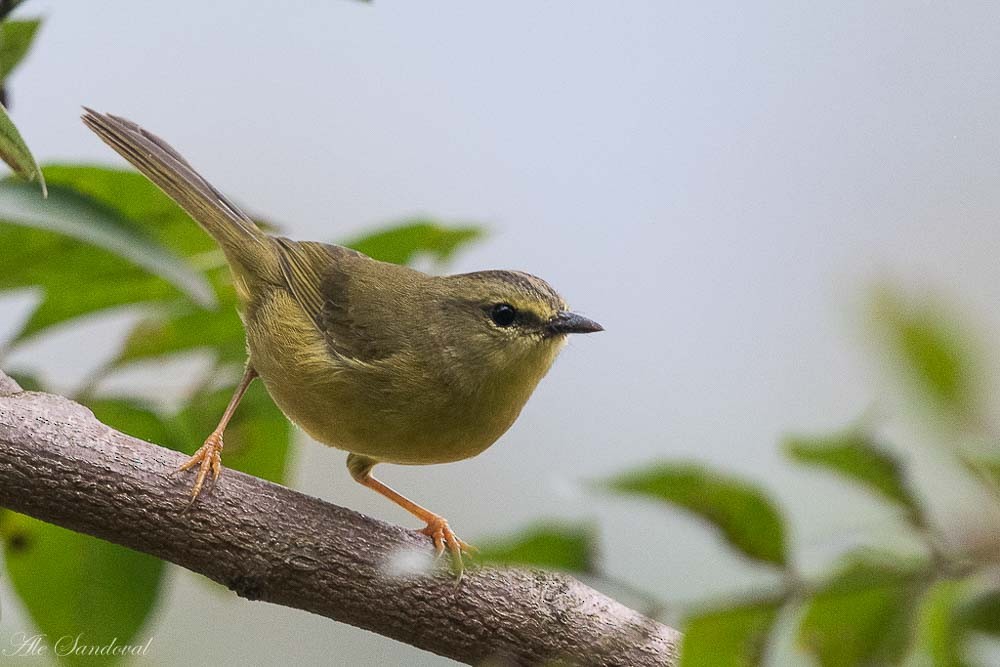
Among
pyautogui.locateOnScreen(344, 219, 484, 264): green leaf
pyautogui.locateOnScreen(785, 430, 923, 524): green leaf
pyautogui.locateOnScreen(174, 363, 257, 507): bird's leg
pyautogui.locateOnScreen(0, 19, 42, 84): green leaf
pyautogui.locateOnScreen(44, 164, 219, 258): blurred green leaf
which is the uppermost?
pyautogui.locateOnScreen(344, 219, 484, 264): green leaf

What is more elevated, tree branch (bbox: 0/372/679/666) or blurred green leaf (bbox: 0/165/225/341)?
blurred green leaf (bbox: 0/165/225/341)

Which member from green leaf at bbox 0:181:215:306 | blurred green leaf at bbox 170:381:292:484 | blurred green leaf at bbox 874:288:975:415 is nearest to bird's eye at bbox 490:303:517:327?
blurred green leaf at bbox 170:381:292:484

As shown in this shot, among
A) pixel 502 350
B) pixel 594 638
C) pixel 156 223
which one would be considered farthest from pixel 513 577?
pixel 156 223

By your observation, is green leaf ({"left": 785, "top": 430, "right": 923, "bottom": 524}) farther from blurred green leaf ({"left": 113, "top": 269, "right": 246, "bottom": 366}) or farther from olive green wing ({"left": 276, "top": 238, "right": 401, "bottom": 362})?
olive green wing ({"left": 276, "top": 238, "right": 401, "bottom": 362})

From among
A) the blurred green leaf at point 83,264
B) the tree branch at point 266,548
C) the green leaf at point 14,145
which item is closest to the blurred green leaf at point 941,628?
the green leaf at point 14,145

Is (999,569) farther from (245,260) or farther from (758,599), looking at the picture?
(245,260)

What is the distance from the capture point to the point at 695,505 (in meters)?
0.65

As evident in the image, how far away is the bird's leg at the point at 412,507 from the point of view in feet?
9.95

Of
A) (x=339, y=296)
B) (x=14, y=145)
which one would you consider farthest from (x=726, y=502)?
(x=339, y=296)

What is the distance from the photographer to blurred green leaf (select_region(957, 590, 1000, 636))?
1.89 feet

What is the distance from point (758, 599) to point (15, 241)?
234cm

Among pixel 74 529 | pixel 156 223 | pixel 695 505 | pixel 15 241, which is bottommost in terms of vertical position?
pixel 74 529

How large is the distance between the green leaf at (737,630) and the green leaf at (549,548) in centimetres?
8

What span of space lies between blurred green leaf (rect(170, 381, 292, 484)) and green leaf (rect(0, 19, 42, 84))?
3.32ft
